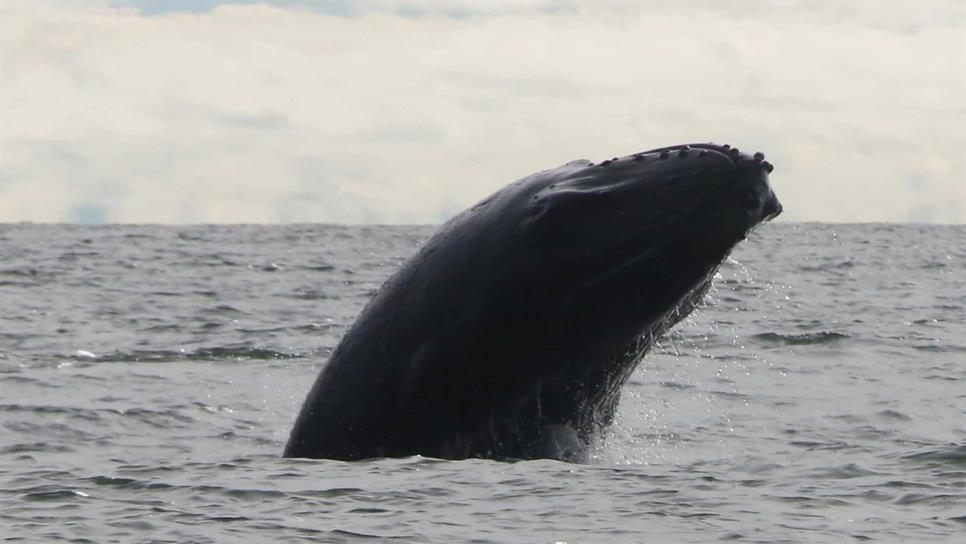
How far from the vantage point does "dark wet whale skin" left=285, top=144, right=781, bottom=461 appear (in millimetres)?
8742

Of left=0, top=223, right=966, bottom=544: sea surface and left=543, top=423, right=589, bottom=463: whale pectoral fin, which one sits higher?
left=543, top=423, right=589, bottom=463: whale pectoral fin

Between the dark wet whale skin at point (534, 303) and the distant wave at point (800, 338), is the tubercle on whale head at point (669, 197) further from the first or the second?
the distant wave at point (800, 338)

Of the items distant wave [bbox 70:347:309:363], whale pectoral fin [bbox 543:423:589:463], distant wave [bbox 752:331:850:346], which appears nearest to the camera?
whale pectoral fin [bbox 543:423:589:463]

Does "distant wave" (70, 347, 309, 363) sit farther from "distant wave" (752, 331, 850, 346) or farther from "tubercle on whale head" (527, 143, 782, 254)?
"tubercle on whale head" (527, 143, 782, 254)

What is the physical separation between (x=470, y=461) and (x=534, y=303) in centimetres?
115

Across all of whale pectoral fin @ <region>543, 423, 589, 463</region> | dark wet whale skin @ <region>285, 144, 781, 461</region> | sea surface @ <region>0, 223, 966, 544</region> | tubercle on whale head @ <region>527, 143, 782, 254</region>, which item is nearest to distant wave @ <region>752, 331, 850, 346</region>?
sea surface @ <region>0, 223, 966, 544</region>

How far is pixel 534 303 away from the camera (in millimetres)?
8836

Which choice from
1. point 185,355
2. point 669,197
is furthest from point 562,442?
point 185,355

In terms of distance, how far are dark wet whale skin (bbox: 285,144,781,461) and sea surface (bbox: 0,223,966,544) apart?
336 mm

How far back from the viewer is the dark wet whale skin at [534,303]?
874 cm

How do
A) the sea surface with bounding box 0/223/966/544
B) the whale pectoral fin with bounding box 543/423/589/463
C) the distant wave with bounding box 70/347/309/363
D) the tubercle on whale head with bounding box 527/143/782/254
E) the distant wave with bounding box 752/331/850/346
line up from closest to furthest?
the tubercle on whale head with bounding box 527/143/782/254 < the sea surface with bounding box 0/223/966/544 < the whale pectoral fin with bounding box 543/423/589/463 < the distant wave with bounding box 70/347/309/363 < the distant wave with bounding box 752/331/850/346

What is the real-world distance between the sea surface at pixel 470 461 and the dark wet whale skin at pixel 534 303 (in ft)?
1.10

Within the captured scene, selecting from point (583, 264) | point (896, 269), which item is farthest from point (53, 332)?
point (896, 269)

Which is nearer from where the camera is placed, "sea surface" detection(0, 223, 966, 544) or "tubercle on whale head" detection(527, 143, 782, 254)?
"tubercle on whale head" detection(527, 143, 782, 254)
